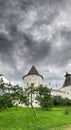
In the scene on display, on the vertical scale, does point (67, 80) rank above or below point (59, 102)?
above

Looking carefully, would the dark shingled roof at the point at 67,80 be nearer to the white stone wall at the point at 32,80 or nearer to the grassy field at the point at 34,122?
the white stone wall at the point at 32,80

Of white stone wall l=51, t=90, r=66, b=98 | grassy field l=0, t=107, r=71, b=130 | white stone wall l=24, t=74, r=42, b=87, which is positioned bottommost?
grassy field l=0, t=107, r=71, b=130

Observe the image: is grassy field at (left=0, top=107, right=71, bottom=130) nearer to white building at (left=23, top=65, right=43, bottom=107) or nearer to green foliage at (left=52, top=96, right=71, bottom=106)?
green foliage at (left=52, top=96, right=71, bottom=106)

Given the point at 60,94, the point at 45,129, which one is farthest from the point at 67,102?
the point at 45,129

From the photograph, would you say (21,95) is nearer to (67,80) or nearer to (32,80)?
(32,80)

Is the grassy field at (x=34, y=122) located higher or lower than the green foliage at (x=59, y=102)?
lower

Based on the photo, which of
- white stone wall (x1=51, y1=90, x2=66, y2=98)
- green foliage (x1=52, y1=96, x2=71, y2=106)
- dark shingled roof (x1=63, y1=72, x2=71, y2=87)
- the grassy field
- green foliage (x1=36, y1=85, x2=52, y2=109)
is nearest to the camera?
the grassy field

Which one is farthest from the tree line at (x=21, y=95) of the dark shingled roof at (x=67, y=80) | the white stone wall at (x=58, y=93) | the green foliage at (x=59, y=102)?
the dark shingled roof at (x=67, y=80)

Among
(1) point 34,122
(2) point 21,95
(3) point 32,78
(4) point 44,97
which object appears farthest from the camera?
(3) point 32,78

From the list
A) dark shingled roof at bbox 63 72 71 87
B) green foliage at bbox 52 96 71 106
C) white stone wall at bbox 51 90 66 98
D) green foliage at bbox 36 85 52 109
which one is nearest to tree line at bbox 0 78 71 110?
green foliage at bbox 36 85 52 109

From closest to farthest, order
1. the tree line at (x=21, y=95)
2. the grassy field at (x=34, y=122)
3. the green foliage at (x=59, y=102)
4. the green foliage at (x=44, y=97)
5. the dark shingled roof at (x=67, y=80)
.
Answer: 1. the grassy field at (x=34, y=122)
2. the tree line at (x=21, y=95)
3. the green foliage at (x=44, y=97)
4. the green foliage at (x=59, y=102)
5. the dark shingled roof at (x=67, y=80)

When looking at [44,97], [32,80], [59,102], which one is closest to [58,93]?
[32,80]

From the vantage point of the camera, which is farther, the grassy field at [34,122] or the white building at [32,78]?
the white building at [32,78]

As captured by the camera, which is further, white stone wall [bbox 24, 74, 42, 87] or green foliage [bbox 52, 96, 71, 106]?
white stone wall [bbox 24, 74, 42, 87]
